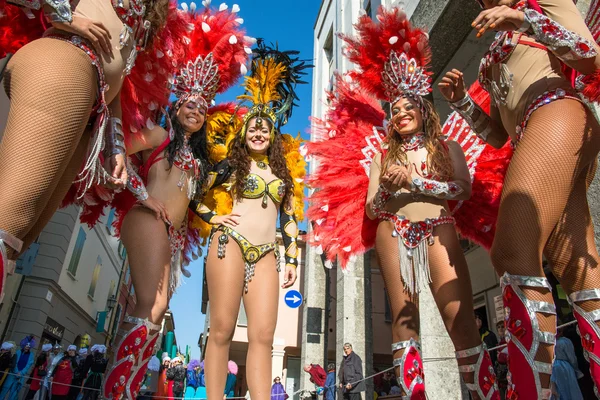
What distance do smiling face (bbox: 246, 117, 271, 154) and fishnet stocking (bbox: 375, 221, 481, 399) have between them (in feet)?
3.48

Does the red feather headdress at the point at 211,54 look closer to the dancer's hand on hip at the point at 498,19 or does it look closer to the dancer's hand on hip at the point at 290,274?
the dancer's hand on hip at the point at 290,274

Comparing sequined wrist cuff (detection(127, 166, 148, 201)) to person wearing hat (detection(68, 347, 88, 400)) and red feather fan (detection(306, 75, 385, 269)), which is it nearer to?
red feather fan (detection(306, 75, 385, 269))

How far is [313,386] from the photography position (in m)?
10.3

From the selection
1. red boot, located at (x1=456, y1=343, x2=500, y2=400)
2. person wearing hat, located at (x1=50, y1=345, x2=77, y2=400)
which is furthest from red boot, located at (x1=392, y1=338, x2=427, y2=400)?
person wearing hat, located at (x1=50, y1=345, x2=77, y2=400)

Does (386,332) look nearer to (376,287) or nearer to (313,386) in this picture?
(376,287)

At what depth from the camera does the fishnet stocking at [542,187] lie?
59.1 inches

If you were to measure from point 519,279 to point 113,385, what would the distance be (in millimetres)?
1859

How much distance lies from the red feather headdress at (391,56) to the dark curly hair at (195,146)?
4.15 ft

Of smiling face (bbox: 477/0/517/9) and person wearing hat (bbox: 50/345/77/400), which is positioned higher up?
smiling face (bbox: 477/0/517/9)

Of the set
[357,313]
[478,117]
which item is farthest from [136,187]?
[357,313]

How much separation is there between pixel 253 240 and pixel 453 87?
143 cm

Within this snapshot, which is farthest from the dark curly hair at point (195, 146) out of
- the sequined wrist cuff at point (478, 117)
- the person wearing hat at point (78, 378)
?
the person wearing hat at point (78, 378)

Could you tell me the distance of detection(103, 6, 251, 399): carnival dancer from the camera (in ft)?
7.26

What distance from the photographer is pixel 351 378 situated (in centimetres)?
670
